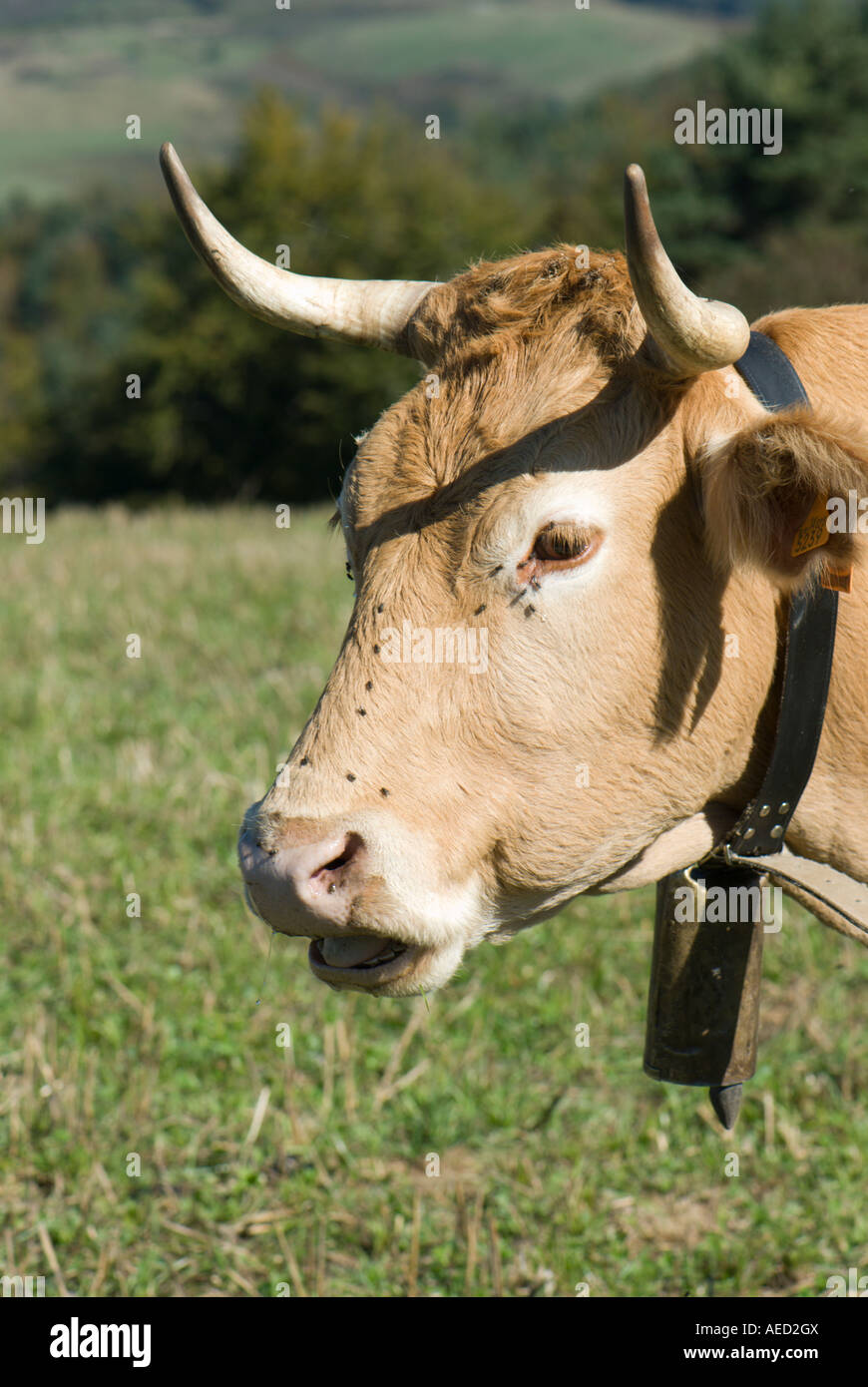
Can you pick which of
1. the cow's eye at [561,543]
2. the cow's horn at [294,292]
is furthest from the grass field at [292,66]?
the cow's eye at [561,543]

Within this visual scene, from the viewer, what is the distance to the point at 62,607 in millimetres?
9656

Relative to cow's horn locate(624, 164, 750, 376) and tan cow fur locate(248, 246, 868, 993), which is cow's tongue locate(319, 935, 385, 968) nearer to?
tan cow fur locate(248, 246, 868, 993)

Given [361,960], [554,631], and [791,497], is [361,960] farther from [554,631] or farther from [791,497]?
[791,497]

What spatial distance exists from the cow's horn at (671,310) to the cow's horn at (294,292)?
86cm

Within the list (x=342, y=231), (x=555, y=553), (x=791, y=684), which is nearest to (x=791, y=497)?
(x=791, y=684)

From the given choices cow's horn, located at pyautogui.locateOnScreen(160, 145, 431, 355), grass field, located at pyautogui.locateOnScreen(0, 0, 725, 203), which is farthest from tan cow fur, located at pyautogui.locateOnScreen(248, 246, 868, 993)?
grass field, located at pyautogui.locateOnScreen(0, 0, 725, 203)

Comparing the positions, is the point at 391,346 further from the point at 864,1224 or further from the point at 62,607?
the point at 62,607

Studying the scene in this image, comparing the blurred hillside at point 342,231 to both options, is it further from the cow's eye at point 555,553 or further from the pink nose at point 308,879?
the pink nose at point 308,879

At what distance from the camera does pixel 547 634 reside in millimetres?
2520

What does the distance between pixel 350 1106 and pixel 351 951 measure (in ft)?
6.39

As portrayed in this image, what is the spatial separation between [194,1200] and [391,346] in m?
2.55

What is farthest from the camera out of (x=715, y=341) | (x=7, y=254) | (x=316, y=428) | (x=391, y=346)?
(x=7, y=254)

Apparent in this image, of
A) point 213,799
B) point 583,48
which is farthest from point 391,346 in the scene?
point 583,48

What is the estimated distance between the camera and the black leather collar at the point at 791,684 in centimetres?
255
